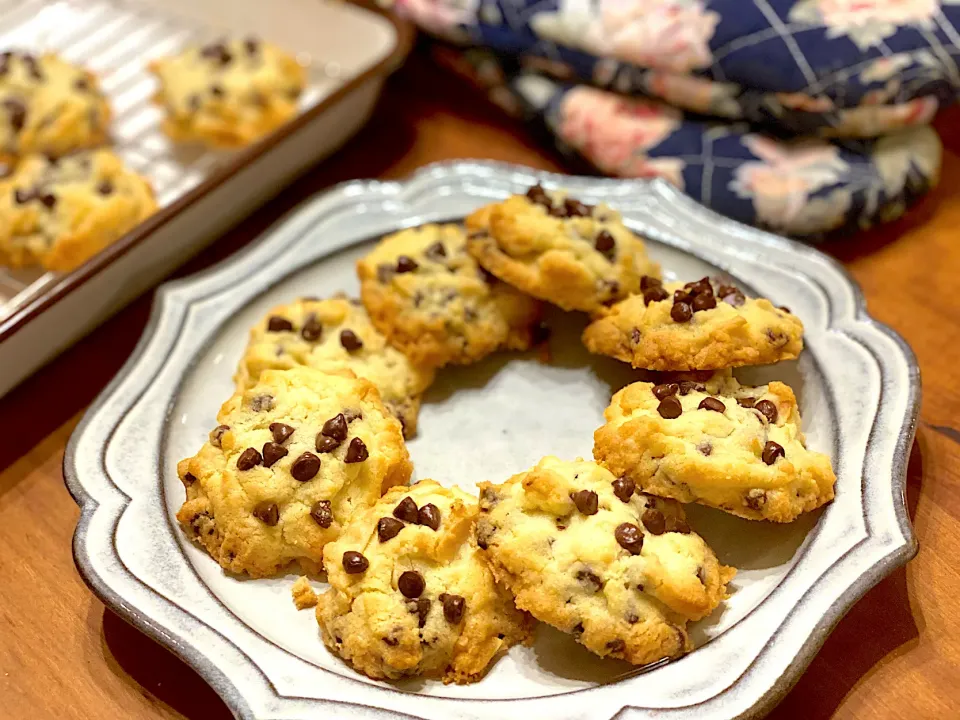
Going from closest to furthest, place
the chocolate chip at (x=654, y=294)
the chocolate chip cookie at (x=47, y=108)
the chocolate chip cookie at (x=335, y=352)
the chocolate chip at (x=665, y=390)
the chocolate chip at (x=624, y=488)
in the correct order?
the chocolate chip at (x=624, y=488), the chocolate chip at (x=665, y=390), the chocolate chip at (x=654, y=294), the chocolate chip cookie at (x=335, y=352), the chocolate chip cookie at (x=47, y=108)

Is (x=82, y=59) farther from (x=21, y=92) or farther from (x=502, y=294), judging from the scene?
(x=502, y=294)

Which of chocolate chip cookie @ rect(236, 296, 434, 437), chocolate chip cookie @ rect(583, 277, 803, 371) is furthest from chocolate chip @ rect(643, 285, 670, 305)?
chocolate chip cookie @ rect(236, 296, 434, 437)

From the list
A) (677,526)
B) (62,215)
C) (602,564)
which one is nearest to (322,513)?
(602,564)

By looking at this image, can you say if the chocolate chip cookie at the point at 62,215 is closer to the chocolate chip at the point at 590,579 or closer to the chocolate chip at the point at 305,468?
the chocolate chip at the point at 305,468

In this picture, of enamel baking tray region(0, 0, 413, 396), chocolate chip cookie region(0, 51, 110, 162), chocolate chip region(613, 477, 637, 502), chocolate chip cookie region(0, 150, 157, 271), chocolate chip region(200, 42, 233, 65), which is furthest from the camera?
chocolate chip region(200, 42, 233, 65)

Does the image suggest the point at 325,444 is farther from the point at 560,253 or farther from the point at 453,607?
the point at 560,253

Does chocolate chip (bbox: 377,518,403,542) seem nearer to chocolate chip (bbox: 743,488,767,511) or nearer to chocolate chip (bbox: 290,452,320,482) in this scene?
chocolate chip (bbox: 290,452,320,482)

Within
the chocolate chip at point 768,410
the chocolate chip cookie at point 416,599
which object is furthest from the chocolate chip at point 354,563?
the chocolate chip at point 768,410
